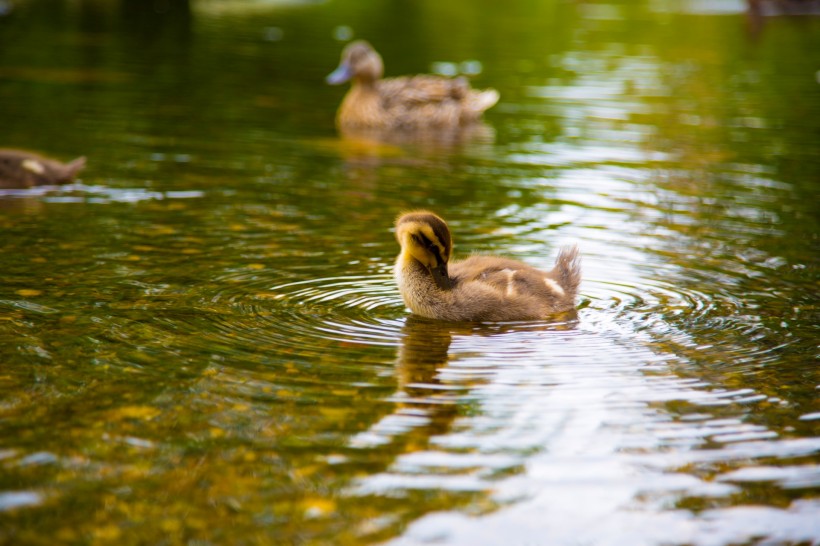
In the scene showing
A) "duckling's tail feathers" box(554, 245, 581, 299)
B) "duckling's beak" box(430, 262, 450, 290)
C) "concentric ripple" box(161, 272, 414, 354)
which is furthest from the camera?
"duckling's tail feathers" box(554, 245, 581, 299)

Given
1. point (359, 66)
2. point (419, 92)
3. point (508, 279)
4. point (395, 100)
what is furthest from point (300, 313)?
point (359, 66)

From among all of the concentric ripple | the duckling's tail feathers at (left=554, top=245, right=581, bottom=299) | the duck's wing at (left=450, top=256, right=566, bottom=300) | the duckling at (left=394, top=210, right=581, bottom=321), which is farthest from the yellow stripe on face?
the duckling's tail feathers at (left=554, top=245, right=581, bottom=299)

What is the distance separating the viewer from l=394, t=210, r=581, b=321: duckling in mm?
7035

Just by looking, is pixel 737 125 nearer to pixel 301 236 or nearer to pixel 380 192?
pixel 380 192

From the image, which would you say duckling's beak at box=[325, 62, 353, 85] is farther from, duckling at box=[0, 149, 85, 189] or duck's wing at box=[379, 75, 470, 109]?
duckling at box=[0, 149, 85, 189]

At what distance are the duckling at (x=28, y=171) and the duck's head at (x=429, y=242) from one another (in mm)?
5072

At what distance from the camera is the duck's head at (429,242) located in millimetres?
6969

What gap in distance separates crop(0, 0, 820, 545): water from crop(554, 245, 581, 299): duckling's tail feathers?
0.19 meters

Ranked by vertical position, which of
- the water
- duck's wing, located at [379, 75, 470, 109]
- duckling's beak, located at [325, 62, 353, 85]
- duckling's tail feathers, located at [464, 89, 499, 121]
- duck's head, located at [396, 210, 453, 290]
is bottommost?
the water

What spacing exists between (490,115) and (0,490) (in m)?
14.6

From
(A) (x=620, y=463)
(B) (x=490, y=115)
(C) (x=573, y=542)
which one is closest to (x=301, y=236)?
(A) (x=620, y=463)

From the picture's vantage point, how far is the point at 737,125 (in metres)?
16.9

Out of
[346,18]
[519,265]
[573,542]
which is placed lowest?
[573,542]

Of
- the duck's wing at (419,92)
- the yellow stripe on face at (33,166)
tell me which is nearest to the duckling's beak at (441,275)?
the yellow stripe on face at (33,166)
